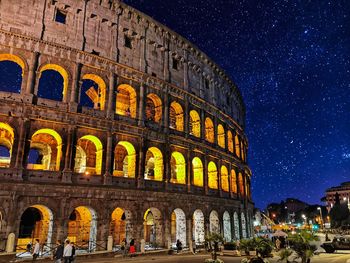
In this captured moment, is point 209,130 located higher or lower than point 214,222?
higher

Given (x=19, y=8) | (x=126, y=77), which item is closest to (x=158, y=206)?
(x=126, y=77)

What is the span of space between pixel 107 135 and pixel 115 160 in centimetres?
488

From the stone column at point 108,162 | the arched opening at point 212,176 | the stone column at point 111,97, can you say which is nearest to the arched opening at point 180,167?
the arched opening at point 212,176

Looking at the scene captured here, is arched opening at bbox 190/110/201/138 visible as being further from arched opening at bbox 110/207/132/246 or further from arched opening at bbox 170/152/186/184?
arched opening at bbox 110/207/132/246

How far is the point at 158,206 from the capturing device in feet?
78.8

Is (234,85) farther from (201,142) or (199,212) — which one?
(199,212)

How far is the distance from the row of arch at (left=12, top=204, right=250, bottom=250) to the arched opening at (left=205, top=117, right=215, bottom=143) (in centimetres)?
736

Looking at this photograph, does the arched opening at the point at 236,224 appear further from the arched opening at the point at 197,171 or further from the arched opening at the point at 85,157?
the arched opening at the point at 85,157

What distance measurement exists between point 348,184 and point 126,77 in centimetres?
13118

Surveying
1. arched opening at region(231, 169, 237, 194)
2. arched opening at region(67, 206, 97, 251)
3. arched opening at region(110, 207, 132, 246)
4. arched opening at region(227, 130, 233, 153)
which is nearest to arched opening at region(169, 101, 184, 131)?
arched opening at region(110, 207, 132, 246)

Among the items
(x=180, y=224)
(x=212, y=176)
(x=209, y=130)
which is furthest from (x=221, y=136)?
(x=180, y=224)

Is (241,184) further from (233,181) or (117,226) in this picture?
(117,226)

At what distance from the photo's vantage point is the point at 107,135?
879 inches

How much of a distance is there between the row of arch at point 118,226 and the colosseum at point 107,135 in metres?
0.09
